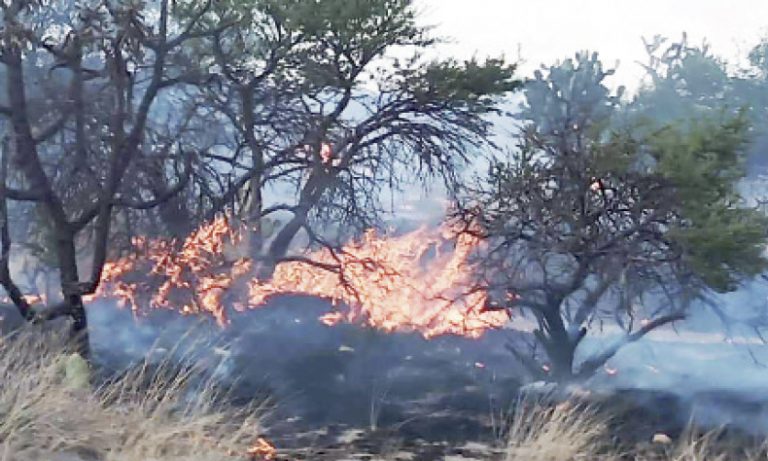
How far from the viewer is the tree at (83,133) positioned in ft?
36.4

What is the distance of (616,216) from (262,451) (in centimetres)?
737

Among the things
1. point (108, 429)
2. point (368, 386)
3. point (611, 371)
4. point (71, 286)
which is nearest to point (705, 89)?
point (611, 371)

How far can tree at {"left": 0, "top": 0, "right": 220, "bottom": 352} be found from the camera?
36.4ft

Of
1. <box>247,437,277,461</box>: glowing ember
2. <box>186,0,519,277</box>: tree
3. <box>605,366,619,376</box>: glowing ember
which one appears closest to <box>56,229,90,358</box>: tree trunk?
<box>186,0,519,277</box>: tree

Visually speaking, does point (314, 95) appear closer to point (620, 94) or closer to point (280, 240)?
point (280, 240)

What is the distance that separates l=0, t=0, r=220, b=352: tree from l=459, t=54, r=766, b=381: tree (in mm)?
4820

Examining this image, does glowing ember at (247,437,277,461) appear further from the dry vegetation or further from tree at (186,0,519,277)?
tree at (186,0,519,277)

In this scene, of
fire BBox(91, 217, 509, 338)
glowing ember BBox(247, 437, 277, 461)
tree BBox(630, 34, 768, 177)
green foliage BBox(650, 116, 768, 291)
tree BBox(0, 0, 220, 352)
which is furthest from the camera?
tree BBox(630, 34, 768, 177)

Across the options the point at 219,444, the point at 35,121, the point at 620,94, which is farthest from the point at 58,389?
the point at 620,94

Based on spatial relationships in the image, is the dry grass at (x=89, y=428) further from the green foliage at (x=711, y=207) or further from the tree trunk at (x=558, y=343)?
the tree trunk at (x=558, y=343)

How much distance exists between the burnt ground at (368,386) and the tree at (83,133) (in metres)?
1.69

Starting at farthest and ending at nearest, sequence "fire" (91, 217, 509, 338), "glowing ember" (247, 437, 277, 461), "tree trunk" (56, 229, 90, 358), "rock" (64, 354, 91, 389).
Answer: "fire" (91, 217, 509, 338) < "tree trunk" (56, 229, 90, 358) < "glowing ember" (247, 437, 277, 461) < "rock" (64, 354, 91, 389)

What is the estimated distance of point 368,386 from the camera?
14.4 metres

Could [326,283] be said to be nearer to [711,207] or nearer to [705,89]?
[711,207]
